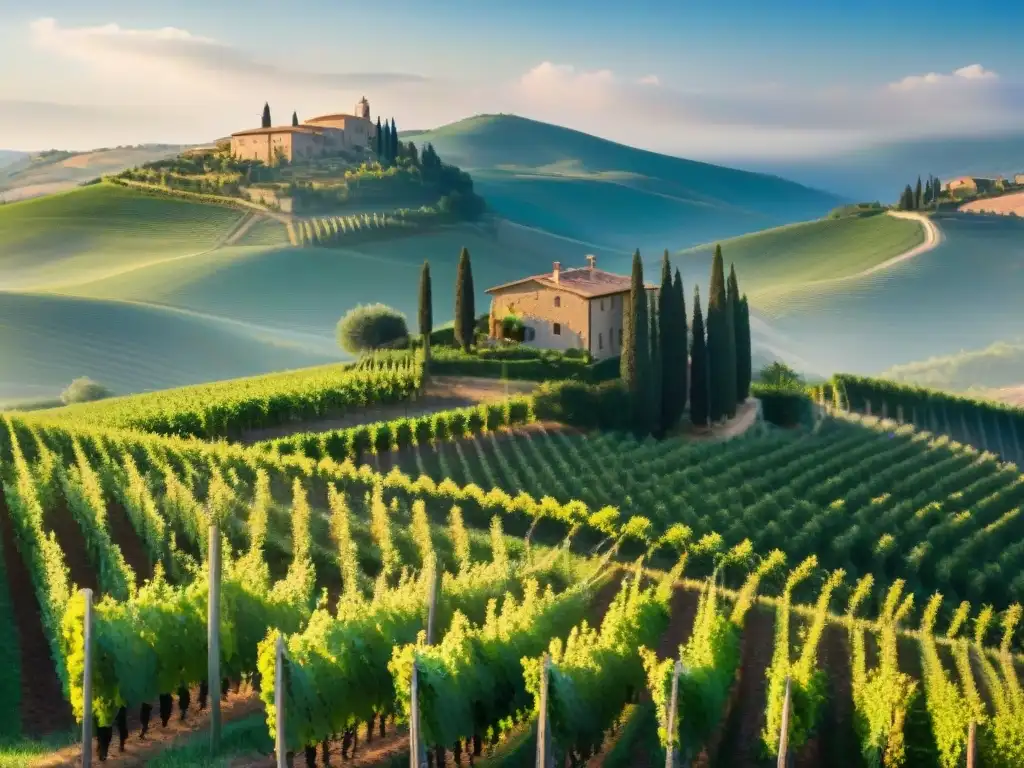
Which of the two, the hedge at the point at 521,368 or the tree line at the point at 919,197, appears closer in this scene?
the hedge at the point at 521,368

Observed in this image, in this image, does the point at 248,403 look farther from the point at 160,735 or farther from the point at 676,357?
the point at 160,735

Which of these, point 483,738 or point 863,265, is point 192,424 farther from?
point 863,265

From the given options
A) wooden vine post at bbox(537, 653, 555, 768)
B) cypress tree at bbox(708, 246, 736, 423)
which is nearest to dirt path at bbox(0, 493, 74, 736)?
wooden vine post at bbox(537, 653, 555, 768)

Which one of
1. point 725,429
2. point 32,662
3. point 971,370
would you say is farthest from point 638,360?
point 971,370

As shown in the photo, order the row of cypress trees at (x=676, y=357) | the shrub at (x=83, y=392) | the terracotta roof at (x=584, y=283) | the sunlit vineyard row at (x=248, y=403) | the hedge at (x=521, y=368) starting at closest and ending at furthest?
the sunlit vineyard row at (x=248, y=403) < the row of cypress trees at (x=676, y=357) < the hedge at (x=521, y=368) < the terracotta roof at (x=584, y=283) < the shrub at (x=83, y=392)

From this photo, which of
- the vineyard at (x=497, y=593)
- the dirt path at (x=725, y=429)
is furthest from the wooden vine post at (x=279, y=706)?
the dirt path at (x=725, y=429)

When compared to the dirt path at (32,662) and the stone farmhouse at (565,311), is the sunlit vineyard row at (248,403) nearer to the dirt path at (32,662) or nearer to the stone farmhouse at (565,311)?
the stone farmhouse at (565,311)

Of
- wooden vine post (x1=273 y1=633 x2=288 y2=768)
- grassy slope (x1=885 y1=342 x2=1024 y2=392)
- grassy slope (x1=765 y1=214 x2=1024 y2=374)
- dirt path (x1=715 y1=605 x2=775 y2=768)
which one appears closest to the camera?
wooden vine post (x1=273 y1=633 x2=288 y2=768)

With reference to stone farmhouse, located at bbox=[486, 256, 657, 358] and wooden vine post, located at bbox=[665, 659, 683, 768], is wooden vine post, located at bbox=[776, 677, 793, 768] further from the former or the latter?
stone farmhouse, located at bbox=[486, 256, 657, 358]
